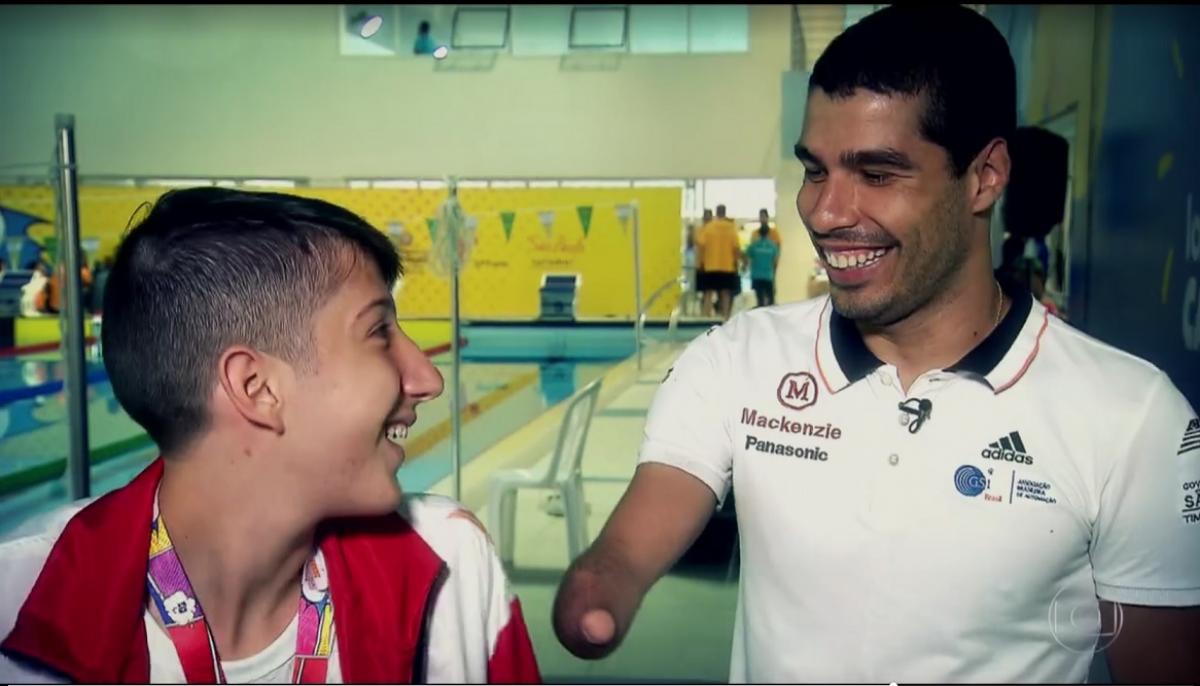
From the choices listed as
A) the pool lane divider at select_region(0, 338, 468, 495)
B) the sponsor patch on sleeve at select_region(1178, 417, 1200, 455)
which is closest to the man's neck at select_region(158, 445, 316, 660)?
the sponsor patch on sleeve at select_region(1178, 417, 1200, 455)

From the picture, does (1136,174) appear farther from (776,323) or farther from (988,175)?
(776,323)

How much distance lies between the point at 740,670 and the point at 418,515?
22.7 inches

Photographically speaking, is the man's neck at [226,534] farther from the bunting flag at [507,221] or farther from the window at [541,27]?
the bunting flag at [507,221]

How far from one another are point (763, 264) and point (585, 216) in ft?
8.15

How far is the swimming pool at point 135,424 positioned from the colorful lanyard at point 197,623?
99.3 inches

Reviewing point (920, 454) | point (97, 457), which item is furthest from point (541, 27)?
point (97, 457)

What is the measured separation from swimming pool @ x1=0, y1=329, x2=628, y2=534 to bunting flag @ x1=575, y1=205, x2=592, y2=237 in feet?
4.14

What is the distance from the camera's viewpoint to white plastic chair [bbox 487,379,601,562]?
3523mm

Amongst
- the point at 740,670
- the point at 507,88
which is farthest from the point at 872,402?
the point at 507,88

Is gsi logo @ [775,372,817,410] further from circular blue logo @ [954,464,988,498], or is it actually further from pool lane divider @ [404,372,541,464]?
pool lane divider @ [404,372,541,464]

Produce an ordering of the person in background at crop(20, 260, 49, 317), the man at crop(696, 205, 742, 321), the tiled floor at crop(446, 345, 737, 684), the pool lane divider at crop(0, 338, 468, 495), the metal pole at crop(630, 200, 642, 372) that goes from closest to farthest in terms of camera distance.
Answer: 1. the tiled floor at crop(446, 345, 737, 684)
2. the man at crop(696, 205, 742, 321)
3. the metal pole at crop(630, 200, 642, 372)
4. the pool lane divider at crop(0, 338, 468, 495)
5. the person in background at crop(20, 260, 49, 317)

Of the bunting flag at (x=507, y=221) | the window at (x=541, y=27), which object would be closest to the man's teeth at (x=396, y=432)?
the window at (x=541, y=27)

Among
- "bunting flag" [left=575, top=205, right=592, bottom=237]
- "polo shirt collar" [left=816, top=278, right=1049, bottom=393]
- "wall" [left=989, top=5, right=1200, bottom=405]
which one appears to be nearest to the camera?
"polo shirt collar" [left=816, top=278, right=1049, bottom=393]

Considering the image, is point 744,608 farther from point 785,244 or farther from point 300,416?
point 785,244
